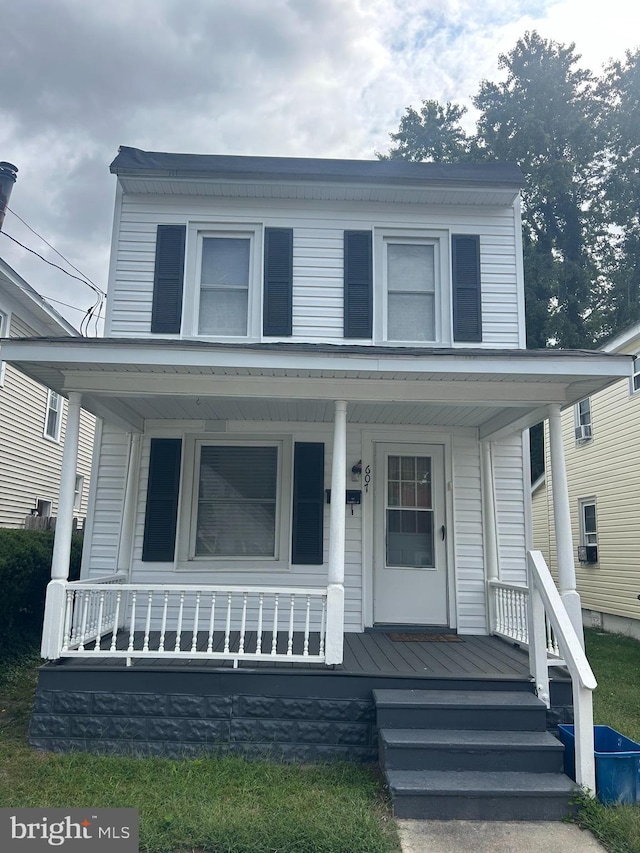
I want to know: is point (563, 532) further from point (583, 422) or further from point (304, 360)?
point (583, 422)

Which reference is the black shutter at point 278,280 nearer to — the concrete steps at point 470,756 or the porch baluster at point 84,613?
the porch baluster at point 84,613

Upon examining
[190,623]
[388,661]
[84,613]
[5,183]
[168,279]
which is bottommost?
[388,661]

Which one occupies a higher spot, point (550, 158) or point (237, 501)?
point (550, 158)

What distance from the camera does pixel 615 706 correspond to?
5578mm

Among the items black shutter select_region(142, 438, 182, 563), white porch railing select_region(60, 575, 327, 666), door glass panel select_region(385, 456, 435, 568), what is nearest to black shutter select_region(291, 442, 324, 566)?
white porch railing select_region(60, 575, 327, 666)

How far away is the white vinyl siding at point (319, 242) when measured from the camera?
626 centimetres

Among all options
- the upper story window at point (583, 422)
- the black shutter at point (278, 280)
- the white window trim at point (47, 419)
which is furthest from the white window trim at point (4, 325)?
the upper story window at point (583, 422)

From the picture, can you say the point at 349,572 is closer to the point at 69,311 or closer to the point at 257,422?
the point at 257,422

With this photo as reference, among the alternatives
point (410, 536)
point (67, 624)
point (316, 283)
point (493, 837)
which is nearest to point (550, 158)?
point (316, 283)

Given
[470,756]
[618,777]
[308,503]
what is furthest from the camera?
[308,503]

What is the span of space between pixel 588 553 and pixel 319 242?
27.9 feet

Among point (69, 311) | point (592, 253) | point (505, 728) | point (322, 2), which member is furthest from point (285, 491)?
point (592, 253)

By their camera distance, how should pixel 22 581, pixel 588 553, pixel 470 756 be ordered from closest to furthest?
pixel 470 756, pixel 22 581, pixel 588 553

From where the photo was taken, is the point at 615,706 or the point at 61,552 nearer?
the point at 61,552
